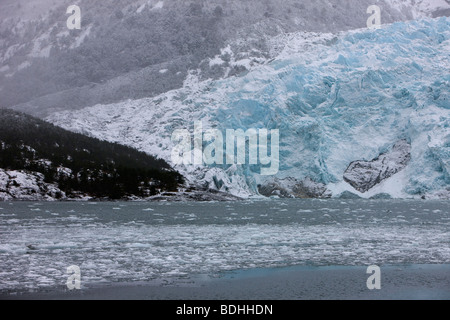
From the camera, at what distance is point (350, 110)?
127 metres

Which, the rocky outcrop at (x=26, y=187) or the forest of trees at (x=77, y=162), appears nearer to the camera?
the rocky outcrop at (x=26, y=187)

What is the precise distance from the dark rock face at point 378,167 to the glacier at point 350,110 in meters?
1.49

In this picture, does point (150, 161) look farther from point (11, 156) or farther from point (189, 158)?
point (11, 156)

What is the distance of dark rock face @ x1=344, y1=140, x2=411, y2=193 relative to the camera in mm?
127375

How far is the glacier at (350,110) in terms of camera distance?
11844cm

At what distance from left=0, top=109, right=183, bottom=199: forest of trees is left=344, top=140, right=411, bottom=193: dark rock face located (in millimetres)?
46546
